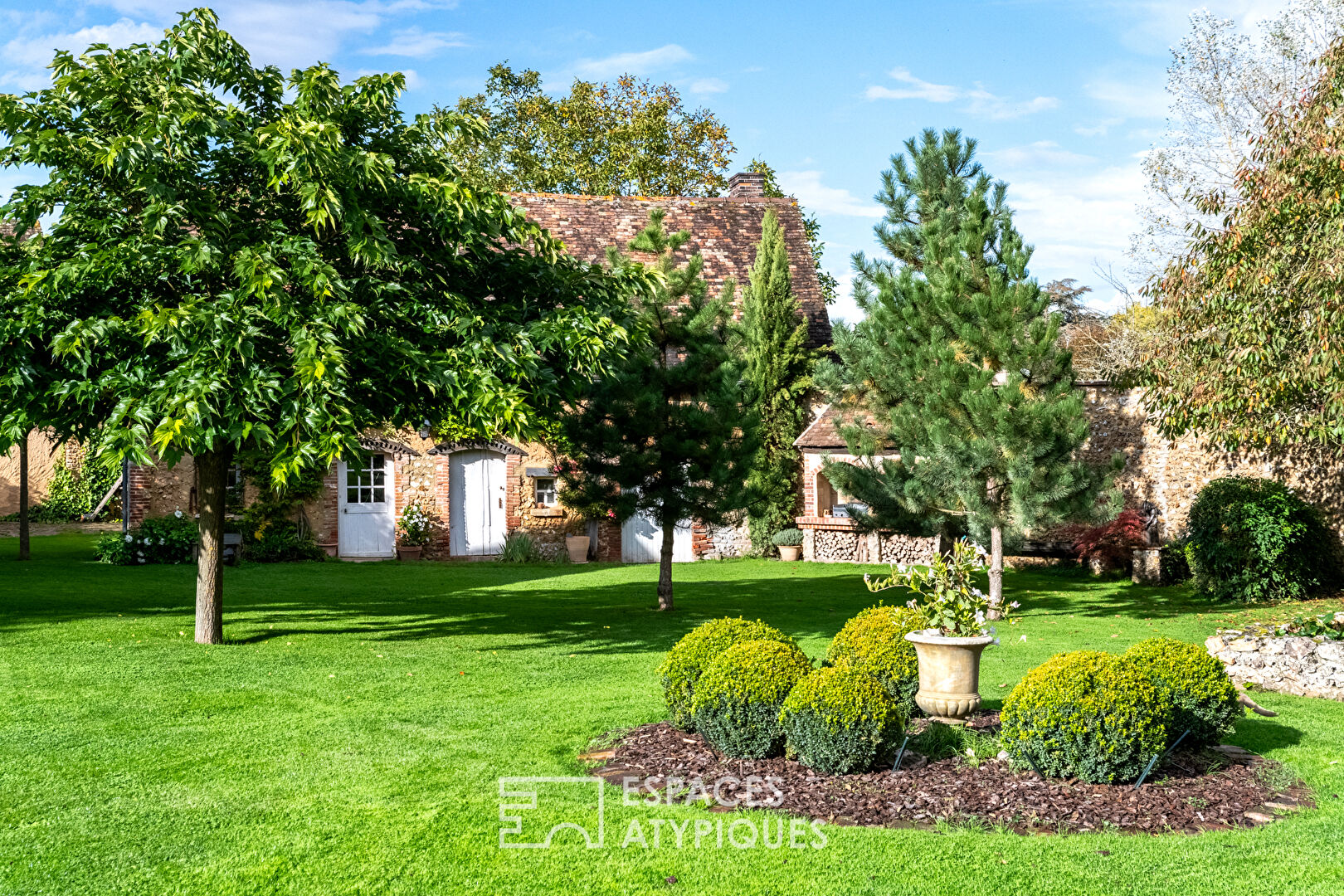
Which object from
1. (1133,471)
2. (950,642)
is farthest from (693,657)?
(1133,471)

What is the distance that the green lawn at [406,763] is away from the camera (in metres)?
4.97

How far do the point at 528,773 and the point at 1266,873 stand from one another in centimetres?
398

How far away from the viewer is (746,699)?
21.6ft

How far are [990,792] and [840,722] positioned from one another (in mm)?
917

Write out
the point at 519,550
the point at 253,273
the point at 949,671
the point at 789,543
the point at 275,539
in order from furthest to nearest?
1. the point at 789,543
2. the point at 519,550
3. the point at 275,539
4. the point at 253,273
5. the point at 949,671

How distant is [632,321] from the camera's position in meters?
11.9

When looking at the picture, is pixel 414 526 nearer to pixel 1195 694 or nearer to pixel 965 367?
pixel 965 367

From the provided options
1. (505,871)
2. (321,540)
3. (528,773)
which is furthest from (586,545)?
(505,871)

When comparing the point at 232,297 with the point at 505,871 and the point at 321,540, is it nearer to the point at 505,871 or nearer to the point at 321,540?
the point at 505,871

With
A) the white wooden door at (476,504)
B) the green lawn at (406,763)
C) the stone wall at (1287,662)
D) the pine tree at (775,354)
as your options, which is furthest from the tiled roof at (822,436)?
the stone wall at (1287,662)

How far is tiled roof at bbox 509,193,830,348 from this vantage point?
78.1ft

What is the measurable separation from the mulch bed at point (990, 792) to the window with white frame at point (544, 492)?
625 inches

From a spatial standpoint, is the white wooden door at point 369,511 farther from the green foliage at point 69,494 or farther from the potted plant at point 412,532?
the green foliage at point 69,494

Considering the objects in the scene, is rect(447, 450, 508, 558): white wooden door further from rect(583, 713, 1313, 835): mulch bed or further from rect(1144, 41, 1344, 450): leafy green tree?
rect(583, 713, 1313, 835): mulch bed
